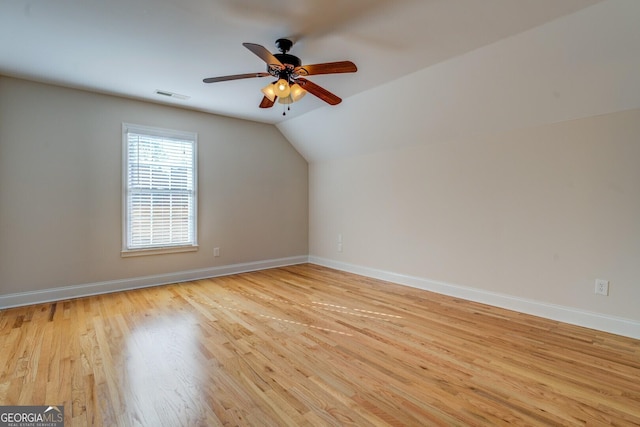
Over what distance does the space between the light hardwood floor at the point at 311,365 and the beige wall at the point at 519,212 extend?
47 centimetres

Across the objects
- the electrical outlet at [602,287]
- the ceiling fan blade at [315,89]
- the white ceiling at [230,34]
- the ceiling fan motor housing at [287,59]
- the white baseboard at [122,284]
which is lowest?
the white baseboard at [122,284]

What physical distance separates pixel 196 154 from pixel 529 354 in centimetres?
460

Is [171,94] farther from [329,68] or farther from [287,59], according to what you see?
[329,68]

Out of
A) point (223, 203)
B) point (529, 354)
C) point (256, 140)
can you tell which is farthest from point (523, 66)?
point (223, 203)

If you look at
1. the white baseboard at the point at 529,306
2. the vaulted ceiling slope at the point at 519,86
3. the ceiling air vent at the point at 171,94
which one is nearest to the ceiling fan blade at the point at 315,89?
the vaulted ceiling slope at the point at 519,86

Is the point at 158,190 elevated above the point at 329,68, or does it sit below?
below

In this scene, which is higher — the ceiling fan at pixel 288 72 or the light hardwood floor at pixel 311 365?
the ceiling fan at pixel 288 72

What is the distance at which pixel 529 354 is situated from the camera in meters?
2.32

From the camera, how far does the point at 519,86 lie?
2.90m

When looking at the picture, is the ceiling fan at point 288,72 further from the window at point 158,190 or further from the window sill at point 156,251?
the window sill at point 156,251

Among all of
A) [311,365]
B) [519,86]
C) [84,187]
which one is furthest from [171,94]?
[519,86]

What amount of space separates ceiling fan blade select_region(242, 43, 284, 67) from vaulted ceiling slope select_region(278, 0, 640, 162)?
5.35 feet

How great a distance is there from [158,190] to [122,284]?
1.33m

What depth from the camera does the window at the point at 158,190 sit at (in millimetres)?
4039
